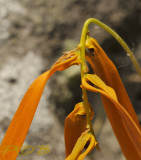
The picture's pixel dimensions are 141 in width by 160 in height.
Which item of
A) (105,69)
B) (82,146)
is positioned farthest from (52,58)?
(82,146)

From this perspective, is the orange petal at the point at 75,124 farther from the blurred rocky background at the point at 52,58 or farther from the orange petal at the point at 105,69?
the blurred rocky background at the point at 52,58

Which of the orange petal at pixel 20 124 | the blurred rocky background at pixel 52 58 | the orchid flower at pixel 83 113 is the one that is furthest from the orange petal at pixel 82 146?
the blurred rocky background at pixel 52 58

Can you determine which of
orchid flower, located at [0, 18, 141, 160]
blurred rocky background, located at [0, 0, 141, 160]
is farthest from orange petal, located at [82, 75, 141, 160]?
blurred rocky background, located at [0, 0, 141, 160]

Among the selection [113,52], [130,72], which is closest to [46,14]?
[130,72]

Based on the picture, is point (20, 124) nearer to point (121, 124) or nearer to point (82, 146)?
point (82, 146)

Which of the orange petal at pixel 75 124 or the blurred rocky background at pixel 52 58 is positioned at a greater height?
the blurred rocky background at pixel 52 58

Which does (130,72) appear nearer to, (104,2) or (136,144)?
(104,2)
